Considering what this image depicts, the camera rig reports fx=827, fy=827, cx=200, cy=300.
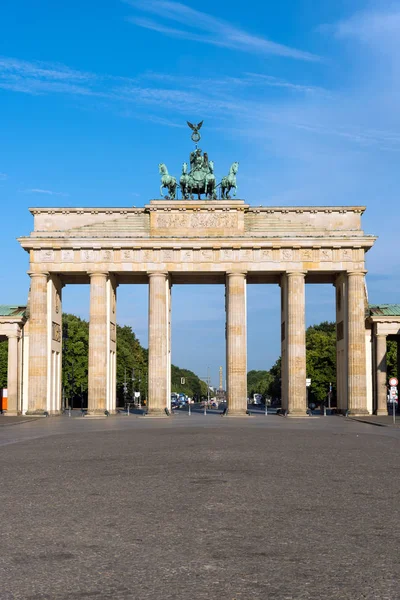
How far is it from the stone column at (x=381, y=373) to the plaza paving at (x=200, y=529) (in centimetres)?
5179

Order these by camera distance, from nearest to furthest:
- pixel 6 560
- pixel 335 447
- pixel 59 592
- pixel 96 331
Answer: pixel 59 592
pixel 6 560
pixel 335 447
pixel 96 331

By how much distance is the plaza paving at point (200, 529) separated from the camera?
7949mm

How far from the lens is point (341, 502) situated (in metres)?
13.7

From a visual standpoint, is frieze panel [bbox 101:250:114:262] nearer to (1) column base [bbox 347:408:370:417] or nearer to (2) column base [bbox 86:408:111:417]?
Result: (2) column base [bbox 86:408:111:417]

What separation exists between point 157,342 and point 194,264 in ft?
24.8

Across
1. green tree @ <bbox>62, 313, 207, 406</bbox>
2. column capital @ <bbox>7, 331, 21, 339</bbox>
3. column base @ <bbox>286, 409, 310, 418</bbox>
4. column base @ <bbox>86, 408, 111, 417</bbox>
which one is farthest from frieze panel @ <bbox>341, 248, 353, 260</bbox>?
green tree @ <bbox>62, 313, 207, 406</bbox>

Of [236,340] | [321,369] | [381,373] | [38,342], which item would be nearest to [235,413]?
[236,340]

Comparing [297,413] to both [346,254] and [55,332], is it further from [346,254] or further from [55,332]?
[55,332]

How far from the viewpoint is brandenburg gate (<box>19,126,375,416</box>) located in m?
71.6

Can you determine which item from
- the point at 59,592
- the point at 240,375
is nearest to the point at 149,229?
the point at 240,375

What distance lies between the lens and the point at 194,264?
72.5m

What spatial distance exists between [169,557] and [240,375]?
208ft

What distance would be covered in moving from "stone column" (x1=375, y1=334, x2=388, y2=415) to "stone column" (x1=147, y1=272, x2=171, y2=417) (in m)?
18.8

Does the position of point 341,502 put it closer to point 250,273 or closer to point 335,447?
point 335,447
